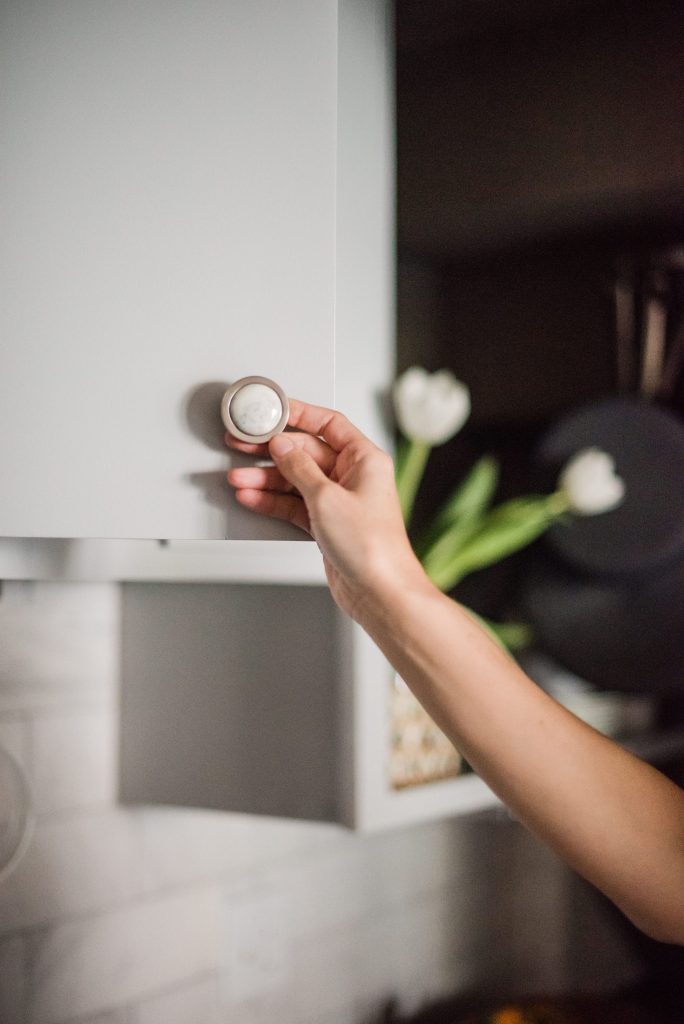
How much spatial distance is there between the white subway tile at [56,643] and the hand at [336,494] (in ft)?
1.53

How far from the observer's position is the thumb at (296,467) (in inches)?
22.6

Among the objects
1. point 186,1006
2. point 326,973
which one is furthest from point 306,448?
point 326,973

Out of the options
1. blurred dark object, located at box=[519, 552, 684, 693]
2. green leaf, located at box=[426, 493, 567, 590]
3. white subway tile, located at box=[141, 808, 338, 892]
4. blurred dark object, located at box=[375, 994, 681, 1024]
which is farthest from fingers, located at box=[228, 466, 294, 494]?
blurred dark object, located at box=[375, 994, 681, 1024]

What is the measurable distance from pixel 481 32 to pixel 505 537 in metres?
0.70

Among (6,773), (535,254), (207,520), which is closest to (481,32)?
(535,254)

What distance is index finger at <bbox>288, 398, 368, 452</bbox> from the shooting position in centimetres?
58

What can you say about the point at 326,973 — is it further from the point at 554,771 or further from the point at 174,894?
the point at 554,771

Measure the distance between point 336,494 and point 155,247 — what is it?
0.64 feet

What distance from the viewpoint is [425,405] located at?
3.21 ft

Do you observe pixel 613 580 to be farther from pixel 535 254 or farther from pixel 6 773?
pixel 6 773

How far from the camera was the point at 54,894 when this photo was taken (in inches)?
39.3

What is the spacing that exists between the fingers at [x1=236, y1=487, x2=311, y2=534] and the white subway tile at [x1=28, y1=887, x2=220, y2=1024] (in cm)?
67

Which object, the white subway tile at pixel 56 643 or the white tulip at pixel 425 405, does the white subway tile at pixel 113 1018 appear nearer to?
the white subway tile at pixel 56 643

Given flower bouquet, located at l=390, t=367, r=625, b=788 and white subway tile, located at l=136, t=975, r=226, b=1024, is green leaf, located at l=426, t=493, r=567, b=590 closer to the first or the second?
flower bouquet, located at l=390, t=367, r=625, b=788
